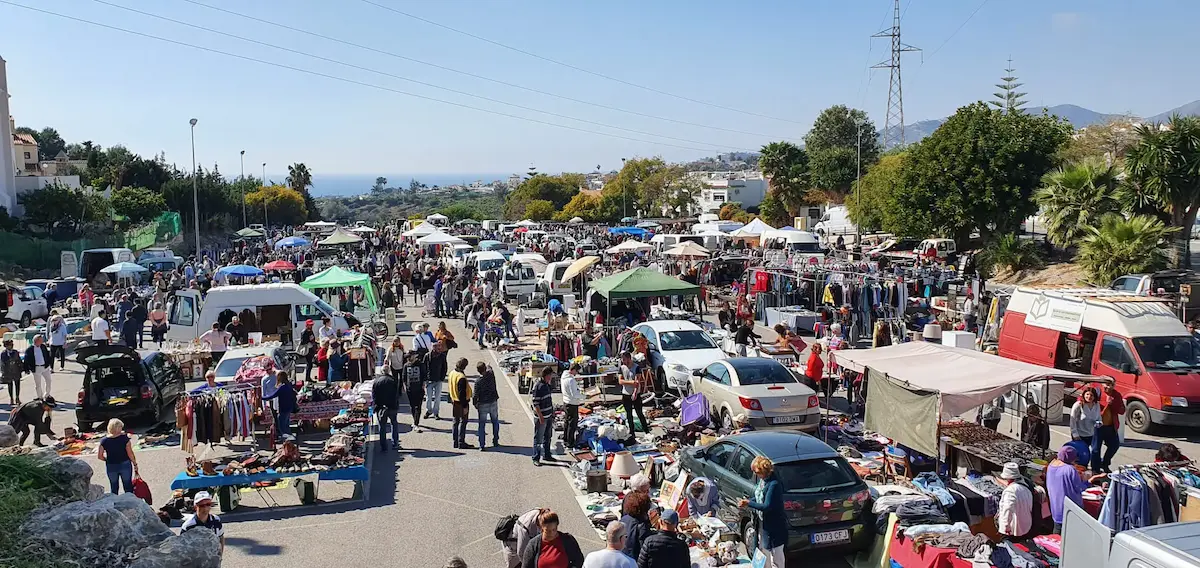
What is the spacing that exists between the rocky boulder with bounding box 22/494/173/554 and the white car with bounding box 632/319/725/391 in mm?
9742

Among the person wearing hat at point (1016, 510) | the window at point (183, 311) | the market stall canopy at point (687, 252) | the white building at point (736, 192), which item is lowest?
the person wearing hat at point (1016, 510)

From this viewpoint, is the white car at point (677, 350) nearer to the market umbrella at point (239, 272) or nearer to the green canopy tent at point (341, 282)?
the green canopy tent at point (341, 282)

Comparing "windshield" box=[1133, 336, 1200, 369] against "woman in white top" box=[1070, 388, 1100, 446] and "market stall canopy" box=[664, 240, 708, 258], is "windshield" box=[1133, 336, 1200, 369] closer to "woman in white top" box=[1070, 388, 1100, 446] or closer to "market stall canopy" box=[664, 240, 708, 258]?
"woman in white top" box=[1070, 388, 1100, 446]

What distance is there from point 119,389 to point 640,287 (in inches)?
415

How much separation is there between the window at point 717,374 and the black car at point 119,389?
8.20m

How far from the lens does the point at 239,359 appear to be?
15.0 m

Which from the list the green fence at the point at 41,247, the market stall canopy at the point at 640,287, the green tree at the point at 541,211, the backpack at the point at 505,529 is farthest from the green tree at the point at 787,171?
the backpack at the point at 505,529

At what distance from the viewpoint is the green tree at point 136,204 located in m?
58.4

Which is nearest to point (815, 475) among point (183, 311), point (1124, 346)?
Result: point (1124, 346)

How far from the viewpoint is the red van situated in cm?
1322

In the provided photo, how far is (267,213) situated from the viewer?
86.4 meters

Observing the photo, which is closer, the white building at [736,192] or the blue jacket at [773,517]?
the blue jacket at [773,517]

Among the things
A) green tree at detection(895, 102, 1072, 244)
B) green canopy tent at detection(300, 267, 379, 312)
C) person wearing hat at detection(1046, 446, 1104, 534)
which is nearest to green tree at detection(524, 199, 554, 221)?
green tree at detection(895, 102, 1072, 244)

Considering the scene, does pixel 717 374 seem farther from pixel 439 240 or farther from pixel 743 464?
pixel 439 240
